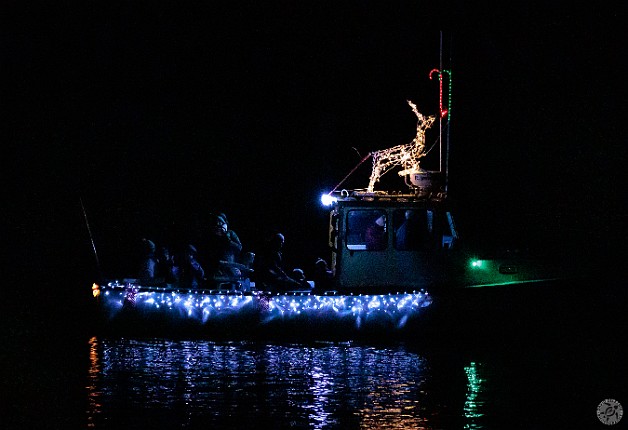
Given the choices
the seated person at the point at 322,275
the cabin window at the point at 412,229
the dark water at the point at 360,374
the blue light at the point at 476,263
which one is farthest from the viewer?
the seated person at the point at 322,275

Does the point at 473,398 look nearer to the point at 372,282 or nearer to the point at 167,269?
the point at 372,282

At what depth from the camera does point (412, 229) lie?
15281 millimetres

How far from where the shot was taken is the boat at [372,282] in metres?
15.1

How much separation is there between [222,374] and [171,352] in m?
1.90

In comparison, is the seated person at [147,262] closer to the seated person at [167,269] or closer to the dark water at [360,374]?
the seated person at [167,269]

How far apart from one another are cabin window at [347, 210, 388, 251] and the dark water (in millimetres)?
1322

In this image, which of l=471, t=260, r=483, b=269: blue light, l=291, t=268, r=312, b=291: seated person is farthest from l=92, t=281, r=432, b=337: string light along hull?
l=471, t=260, r=483, b=269: blue light

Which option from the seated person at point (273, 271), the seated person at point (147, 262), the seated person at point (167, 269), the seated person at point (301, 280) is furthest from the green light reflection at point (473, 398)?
the seated person at point (147, 262)

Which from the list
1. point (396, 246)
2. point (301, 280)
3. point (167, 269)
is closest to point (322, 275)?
point (301, 280)

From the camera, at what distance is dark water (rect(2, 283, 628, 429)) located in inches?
418

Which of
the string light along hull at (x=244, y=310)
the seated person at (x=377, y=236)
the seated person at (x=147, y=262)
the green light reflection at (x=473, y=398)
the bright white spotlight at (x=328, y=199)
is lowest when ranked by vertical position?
the green light reflection at (x=473, y=398)

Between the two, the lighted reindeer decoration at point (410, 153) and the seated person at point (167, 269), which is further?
the seated person at point (167, 269)

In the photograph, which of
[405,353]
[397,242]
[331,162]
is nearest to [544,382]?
[405,353]

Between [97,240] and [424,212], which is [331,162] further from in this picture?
[424,212]
